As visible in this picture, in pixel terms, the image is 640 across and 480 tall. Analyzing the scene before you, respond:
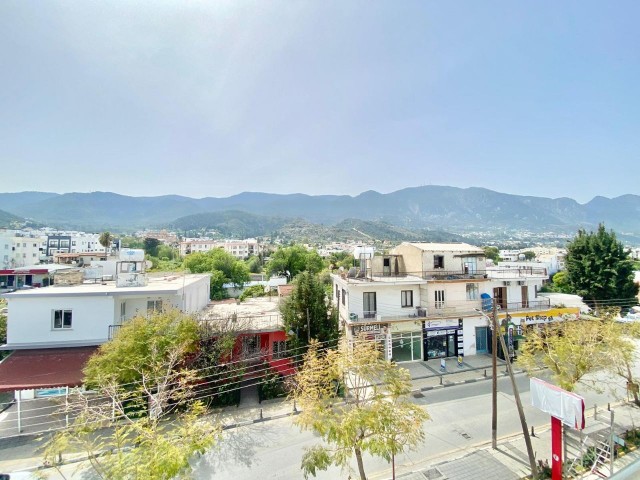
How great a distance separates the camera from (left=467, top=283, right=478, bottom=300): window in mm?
29422

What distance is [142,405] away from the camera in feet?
53.8

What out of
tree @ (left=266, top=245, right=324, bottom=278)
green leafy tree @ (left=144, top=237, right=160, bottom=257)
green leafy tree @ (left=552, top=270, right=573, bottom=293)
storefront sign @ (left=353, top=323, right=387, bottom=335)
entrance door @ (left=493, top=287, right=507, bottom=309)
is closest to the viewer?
storefront sign @ (left=353, top=323, right=387, bottom=335)

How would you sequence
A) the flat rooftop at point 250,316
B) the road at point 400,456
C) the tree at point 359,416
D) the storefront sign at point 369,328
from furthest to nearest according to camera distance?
1. the storefront sign at point 369,328
2. the flat rooftop at point 250,316
3. the road at point 400,456
4. the tree at point 359,416

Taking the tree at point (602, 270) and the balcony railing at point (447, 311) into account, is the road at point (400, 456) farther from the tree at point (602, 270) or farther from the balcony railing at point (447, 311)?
the tree at point (602, 270)

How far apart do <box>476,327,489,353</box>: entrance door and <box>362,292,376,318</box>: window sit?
10170 mm

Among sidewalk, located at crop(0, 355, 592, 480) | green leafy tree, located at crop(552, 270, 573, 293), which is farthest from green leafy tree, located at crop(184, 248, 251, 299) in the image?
green leafy tree, located at crop(552, 270, 573, 293)

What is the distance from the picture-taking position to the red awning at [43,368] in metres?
16.5

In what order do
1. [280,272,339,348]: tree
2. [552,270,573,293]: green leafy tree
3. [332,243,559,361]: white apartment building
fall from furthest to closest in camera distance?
[552,270,573,293]: green leafy tree, [332,243,559,361]: white apartment building, [280,272,339,348]: tree

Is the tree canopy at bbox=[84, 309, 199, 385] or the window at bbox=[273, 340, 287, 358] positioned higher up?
the tree canopy at bbox=[84, 309, 199, 385]

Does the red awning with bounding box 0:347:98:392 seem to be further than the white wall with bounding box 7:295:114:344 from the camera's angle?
No

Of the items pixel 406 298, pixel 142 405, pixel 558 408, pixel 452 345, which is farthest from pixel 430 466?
pixel 452 345

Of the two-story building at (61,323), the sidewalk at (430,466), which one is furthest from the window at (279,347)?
the two-story building at (61,323)

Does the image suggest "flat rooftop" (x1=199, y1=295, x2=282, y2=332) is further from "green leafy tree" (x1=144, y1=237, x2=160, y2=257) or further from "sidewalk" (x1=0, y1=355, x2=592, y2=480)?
"green leafy tree" (x1=144, y1=237, x2=160, y2=257)

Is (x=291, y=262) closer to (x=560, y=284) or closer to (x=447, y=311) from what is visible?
(x=447, y=311)
